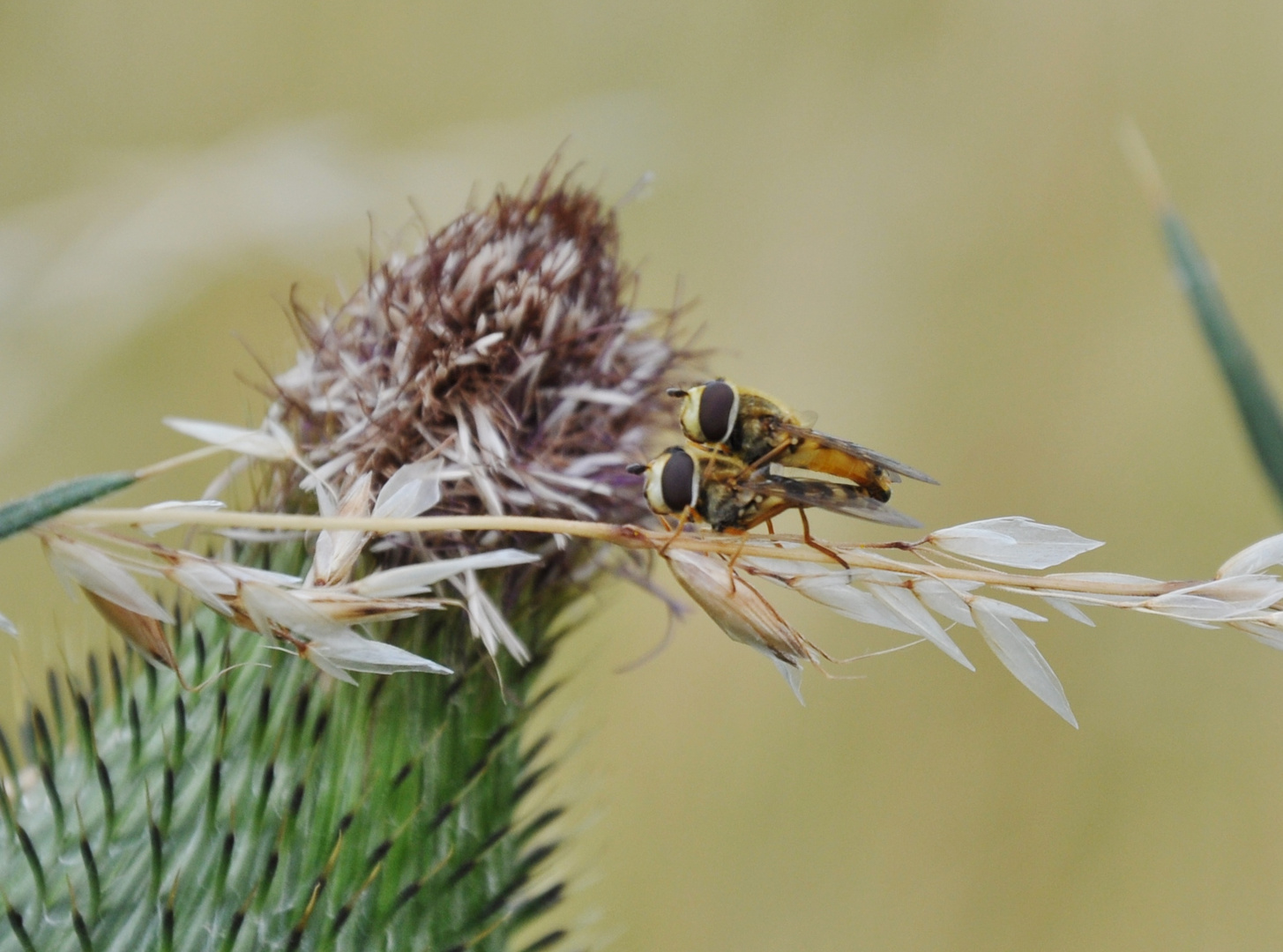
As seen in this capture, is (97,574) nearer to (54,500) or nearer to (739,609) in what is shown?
Answer: (54,500)

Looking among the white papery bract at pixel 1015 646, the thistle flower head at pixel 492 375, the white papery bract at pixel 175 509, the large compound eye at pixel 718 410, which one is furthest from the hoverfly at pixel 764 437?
the white papery bract at pixel 175 509

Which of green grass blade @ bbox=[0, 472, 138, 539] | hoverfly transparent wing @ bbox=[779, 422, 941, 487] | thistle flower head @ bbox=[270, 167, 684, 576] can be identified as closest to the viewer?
green grass blade @ bbox=[0, 472, 138, 539]

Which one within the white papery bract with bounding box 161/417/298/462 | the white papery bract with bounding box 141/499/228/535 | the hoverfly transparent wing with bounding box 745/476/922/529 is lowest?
the hoverfly transparent wing with bounding box 745/476/922/529

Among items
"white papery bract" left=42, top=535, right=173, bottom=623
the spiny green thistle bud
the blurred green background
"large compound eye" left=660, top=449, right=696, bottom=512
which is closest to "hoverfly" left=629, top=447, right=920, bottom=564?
"large compound eye" left=660, top=449, right=696, bottom=512

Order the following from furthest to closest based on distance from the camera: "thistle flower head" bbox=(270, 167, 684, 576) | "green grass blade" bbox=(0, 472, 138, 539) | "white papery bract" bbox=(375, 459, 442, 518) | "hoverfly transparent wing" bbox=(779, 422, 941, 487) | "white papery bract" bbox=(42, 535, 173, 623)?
1. "thistle flower head" bbox=(270, 167, 684, 576)
2. "hoverfly transparent wing" bbox=(779, 422, 941, 487)
3. "white papery bract" bbox=(375, 459, 442, 518)
4. "white papery bract" bbox=(42, 535, 173, 623)
5. "green grass blade" bbox=(0, 472, 138, 539)

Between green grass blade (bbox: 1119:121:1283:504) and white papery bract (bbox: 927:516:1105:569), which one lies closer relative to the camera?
white papery bract (bbox: 927:516:1105:569)

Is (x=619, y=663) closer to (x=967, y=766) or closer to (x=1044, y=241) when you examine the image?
(x=967, y=766)

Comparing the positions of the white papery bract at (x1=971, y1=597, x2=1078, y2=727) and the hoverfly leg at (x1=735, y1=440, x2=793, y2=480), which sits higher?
the hoverfly leg at (x1=735, y1=440, x2=793, y2=480)

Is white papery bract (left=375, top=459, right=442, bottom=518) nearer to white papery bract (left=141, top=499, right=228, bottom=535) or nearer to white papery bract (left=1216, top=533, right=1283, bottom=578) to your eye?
white papery bract (left=141, top=499, right=228, bottom=535)
